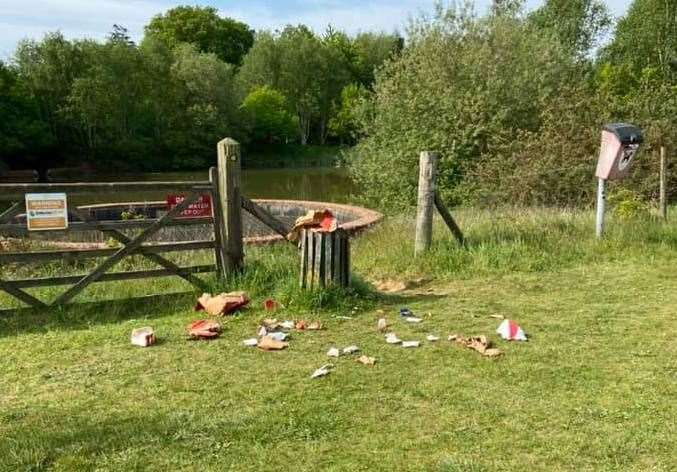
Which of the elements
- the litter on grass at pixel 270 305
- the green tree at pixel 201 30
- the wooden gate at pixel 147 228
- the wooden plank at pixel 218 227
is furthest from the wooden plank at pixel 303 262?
the green tree at pixel 201 30

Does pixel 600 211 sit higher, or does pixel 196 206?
pixel 196 206

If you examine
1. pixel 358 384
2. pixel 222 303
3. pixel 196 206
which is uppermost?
pixel 196 206

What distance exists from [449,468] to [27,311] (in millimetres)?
4980

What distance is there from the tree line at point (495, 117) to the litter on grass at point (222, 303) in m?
8.01

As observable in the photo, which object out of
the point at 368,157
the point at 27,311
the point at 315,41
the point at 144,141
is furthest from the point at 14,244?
the point at 315,41

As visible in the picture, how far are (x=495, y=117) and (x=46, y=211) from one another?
1188cm

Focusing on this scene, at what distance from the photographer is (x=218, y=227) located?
7320 millimetres

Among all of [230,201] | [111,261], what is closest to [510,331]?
[230,201]

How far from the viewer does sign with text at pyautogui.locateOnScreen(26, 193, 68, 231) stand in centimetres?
643

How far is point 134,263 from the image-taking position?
9.12 m

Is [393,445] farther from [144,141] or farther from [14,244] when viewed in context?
[144,141]

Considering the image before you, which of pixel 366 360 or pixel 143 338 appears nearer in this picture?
pixel 366 360

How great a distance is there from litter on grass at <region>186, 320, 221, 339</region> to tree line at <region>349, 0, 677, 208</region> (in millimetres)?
8701

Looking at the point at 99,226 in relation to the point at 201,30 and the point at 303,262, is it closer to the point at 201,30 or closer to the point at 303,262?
the point at 303,262
